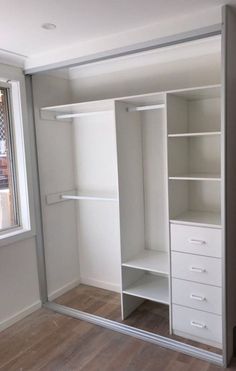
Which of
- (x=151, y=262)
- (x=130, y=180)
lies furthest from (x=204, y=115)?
(x=151, y=262)

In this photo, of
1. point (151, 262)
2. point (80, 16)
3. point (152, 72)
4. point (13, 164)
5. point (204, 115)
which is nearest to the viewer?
point (80, 16)

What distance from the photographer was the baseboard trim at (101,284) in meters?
3.46

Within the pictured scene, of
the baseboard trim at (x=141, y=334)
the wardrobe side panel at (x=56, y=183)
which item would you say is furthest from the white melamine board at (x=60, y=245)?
the baseboard trim at (x=141, y=334)

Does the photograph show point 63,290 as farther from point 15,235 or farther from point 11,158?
point 11,158

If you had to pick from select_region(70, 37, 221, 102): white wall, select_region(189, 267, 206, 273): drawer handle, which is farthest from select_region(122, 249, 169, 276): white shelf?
select_region(70, 37, 221, 102): white wall

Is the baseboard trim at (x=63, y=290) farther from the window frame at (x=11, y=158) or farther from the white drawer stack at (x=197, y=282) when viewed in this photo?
the white drawer stack at (x=197, y=282)

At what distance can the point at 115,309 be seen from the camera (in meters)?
3.05

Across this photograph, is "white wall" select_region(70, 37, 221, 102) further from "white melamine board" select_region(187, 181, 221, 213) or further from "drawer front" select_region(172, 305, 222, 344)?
"drawer front" select_region(172, 305, 222, 344)

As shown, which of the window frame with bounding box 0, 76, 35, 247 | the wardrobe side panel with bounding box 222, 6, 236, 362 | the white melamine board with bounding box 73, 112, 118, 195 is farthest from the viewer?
the white melamine board with bounding box 73, 112, 118, 195

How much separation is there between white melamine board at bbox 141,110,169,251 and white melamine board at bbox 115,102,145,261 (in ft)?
0.23

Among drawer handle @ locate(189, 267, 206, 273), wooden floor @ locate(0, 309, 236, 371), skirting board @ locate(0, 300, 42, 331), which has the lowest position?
wooden floor @ locate(0, 309, 236, 371)

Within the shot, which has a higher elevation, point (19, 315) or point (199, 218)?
point (199, 218)

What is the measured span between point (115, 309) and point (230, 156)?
1.85 meters

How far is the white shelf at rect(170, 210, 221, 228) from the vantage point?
2.34m
